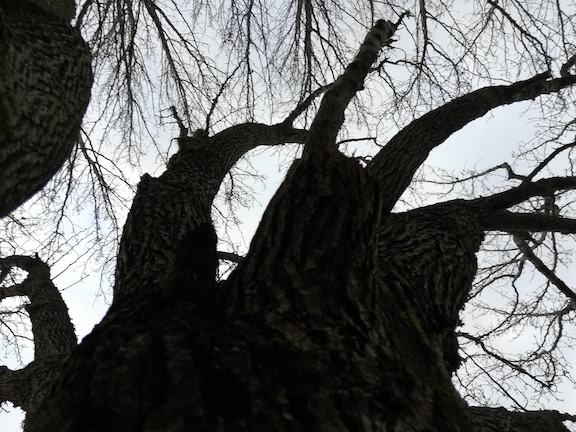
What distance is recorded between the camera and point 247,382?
116 cm

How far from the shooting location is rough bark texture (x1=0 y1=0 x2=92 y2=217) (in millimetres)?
1498

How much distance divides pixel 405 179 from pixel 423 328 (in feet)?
4.35

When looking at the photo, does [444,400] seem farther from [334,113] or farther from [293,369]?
[334,113]

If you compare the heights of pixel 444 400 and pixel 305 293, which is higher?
pixel 305 293

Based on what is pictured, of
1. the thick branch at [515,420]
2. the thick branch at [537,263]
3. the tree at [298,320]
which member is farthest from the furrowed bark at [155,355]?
the thick branch at [537,263]

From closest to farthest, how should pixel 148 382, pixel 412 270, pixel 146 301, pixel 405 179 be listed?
pixel 148 382
pixel 146 301
pixel 412 270
pixel 405 179

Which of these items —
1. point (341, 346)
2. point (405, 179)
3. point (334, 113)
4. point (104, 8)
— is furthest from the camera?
point (104, 8)

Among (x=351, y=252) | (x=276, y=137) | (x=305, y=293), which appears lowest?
(x=305, y=293)

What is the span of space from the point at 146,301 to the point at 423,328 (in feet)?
3.07

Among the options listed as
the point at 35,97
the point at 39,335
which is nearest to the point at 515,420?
the point at 35,97

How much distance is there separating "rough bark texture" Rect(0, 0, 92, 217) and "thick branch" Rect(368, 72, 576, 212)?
1583 millimetres

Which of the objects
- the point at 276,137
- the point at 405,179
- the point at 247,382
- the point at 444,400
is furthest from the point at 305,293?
the point at 276,137

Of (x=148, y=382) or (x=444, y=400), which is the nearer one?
(x=148, y=382)

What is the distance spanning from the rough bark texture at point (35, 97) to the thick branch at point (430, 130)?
158 centimetres
